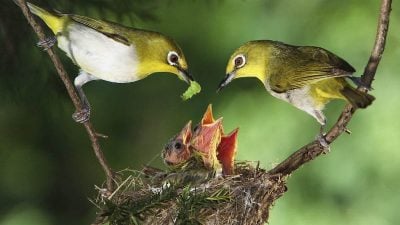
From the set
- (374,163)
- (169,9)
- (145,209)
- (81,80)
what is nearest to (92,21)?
(81,80)

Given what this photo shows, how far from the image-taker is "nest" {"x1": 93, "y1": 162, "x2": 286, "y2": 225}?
1.16 m

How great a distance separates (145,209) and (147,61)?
0.43 meters

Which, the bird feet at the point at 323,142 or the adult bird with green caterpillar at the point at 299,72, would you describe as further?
the bird feet at the point at 323,142

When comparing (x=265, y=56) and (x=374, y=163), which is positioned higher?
(x=265, y=56)

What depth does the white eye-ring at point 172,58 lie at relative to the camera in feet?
4.89

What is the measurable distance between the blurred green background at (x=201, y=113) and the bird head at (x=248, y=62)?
0.65ft

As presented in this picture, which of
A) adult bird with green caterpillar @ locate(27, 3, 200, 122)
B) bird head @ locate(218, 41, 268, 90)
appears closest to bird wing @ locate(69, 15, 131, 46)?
adult bird with green caterpillar @ locate(27, 3, 200, 122)

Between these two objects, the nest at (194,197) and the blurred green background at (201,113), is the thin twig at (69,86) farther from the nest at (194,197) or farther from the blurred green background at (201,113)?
the blurred green background at (201,113)

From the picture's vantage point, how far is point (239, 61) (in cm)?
150

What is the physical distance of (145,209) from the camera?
1.15 metres

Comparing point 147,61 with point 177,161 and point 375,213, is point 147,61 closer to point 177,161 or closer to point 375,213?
point 177,161

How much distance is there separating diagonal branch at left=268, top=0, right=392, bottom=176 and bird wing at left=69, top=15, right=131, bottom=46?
0.39m

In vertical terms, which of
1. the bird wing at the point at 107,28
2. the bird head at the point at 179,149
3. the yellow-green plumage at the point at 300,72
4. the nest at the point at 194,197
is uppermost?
the bird wing at the point at 107,28

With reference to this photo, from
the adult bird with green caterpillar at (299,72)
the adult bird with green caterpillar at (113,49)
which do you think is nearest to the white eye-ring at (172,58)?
the adult bird with green caterpillar at (113,49)
